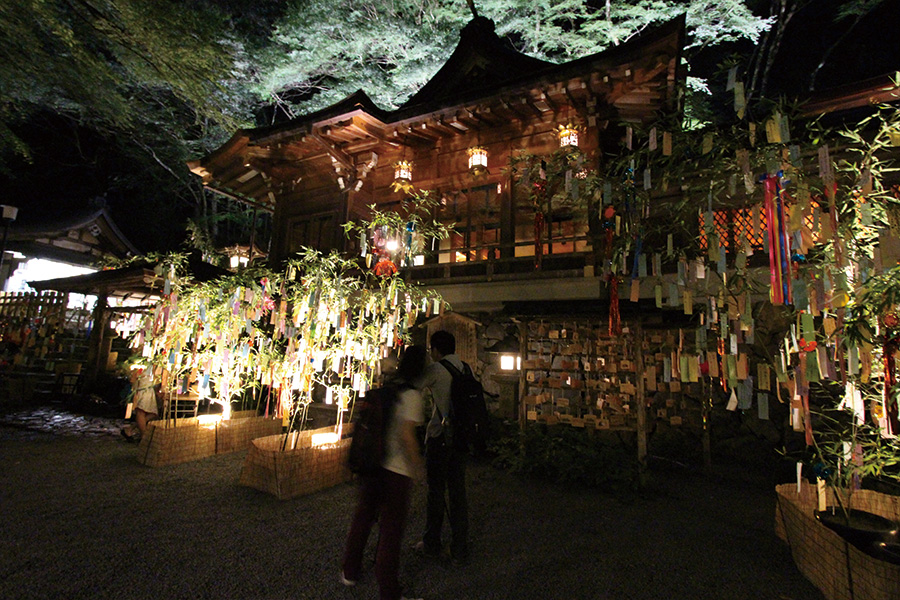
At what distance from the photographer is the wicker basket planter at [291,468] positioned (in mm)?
5570

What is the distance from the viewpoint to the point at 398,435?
326cm

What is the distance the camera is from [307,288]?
607cm

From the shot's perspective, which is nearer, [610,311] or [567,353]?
[610,311]

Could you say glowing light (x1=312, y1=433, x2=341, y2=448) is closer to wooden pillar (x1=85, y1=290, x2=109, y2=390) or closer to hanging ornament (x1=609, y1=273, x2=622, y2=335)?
hanging ornament (x1=609, y1=273, x2=622, y2=335)

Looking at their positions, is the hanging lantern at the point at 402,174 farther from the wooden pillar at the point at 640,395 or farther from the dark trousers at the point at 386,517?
the dark trousers at the point at 386,517

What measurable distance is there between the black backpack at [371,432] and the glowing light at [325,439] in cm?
359

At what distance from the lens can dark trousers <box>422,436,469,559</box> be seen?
4.02m

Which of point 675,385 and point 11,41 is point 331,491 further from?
point 11,41

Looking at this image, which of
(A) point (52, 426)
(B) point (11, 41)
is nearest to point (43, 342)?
(A) point (52, 426)

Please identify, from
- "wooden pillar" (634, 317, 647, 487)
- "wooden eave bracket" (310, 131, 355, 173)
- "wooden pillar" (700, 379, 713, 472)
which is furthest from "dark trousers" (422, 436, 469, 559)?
"wooden eave bracket" (310, 131, 355, 173)

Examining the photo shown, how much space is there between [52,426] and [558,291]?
12.1 m

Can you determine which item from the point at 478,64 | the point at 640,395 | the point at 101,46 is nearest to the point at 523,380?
the point at 640,395

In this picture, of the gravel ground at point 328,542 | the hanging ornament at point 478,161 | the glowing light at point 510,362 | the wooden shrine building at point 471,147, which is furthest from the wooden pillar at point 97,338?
the glowing light at point 510,362

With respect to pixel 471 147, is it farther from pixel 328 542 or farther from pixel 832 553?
pixel 832 553
